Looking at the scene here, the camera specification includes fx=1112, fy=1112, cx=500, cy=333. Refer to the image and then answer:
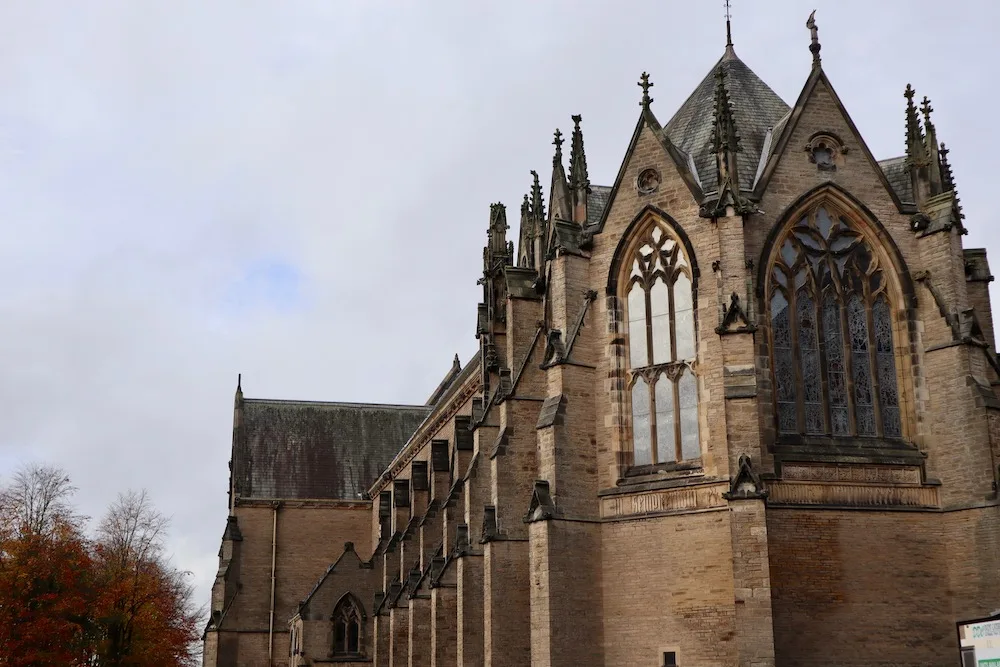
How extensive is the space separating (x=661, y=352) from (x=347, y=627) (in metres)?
27.8

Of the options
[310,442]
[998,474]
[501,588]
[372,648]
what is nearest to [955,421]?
[998,474]

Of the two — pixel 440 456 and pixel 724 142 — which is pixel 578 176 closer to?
pixel 724 142

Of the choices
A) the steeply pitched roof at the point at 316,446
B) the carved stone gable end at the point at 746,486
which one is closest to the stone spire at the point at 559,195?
the carved stone gable end at the point at 746,486

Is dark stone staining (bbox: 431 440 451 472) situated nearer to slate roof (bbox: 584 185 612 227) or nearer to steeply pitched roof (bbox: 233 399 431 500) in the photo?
steeply pitched roof (bbox: 233 399 431 500)

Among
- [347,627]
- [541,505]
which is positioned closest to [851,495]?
[541,505]

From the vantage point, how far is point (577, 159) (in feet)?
93.4

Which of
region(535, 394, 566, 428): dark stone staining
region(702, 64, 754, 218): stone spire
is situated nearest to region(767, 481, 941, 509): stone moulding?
region(535, 394, 566, 428): dark stone staining

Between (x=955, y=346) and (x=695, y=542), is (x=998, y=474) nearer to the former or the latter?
(x=955, y=346)

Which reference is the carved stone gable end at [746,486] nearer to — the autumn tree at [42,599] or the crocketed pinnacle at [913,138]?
the crocketed pinnacle at [913,138]

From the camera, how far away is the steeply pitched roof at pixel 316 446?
6019 centimetres

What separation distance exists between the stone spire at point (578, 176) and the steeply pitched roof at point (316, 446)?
36.0 m

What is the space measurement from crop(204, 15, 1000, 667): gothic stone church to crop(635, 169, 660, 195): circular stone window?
2.3 inches

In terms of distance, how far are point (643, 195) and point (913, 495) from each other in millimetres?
9142

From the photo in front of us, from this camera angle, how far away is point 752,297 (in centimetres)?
2442
